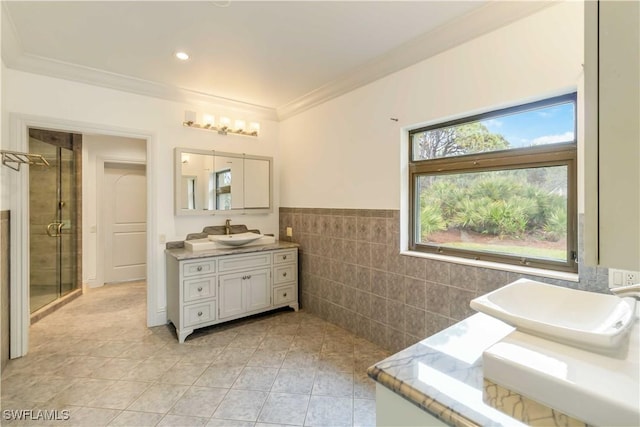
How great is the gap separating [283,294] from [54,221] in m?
3.20

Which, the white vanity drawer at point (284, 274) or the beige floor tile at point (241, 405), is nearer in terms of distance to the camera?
the beige floor tile at point (241, 405)

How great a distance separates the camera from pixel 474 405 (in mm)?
659

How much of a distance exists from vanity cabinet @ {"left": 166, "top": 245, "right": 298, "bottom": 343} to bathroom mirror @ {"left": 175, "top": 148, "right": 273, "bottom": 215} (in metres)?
0.63

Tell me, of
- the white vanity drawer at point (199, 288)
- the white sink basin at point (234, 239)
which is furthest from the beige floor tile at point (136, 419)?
the white sink basin at point (234, 239)

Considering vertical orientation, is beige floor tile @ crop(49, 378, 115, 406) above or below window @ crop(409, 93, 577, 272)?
below

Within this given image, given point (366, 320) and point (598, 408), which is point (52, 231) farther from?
point (598, 408)

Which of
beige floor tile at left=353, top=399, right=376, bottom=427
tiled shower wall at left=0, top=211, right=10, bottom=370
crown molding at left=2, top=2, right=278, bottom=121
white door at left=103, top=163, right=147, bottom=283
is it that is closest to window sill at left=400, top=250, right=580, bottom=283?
beige floor tile at left=353, top=399, right=376, bottom=427

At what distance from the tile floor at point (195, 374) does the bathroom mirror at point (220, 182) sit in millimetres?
1361

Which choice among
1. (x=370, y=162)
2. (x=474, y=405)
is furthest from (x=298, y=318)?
(x=474, y=405)

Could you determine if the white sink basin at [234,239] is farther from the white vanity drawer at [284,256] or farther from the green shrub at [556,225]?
the green shrub at [556,225]

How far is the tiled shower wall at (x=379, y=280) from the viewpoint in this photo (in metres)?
2.00

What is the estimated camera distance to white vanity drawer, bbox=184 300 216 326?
273cm

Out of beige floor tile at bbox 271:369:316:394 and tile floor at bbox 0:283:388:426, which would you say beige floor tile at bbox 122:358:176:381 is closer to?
tile floor at bbox 0:283:388:426

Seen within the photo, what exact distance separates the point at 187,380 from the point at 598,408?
7.72 ft
